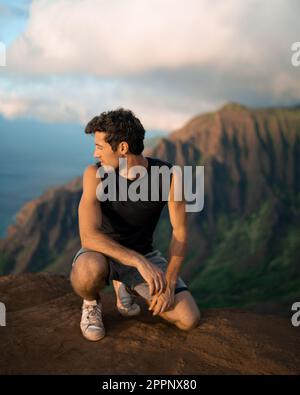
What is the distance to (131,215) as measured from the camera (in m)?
4.97

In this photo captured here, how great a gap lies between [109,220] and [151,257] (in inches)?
28.9

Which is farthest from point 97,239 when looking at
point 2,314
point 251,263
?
point 251,263

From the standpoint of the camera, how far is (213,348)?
182 inches

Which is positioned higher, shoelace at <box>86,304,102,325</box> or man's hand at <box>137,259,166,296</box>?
man's hand at <box>137,259,166,296</box>

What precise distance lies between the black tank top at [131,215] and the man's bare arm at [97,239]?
0.25 meters

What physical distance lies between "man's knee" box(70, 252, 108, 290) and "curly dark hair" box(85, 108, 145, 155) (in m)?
1.20

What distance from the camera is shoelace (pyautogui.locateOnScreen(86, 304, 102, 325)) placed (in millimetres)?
4807

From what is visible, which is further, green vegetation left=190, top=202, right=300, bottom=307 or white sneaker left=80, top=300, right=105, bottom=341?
green vegetation left=190, top=202, right=300, bottom=307

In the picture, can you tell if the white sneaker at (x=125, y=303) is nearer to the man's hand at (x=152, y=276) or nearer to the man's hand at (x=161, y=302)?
the man's hand at (x=161, y=302)

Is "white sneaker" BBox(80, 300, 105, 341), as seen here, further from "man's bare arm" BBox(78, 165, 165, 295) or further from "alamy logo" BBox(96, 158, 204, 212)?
"alamy logo" BBox(96, 158, 204, 212)

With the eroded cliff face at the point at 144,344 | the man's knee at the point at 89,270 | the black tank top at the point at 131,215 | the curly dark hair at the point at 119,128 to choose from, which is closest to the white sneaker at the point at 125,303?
the eroded cliff face at the point at 144,344

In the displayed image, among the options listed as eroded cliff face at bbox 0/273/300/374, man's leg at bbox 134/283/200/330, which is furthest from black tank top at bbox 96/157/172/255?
eroded cliff face at bbox 0/273/300/374

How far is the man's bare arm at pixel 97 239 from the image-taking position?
453cm
